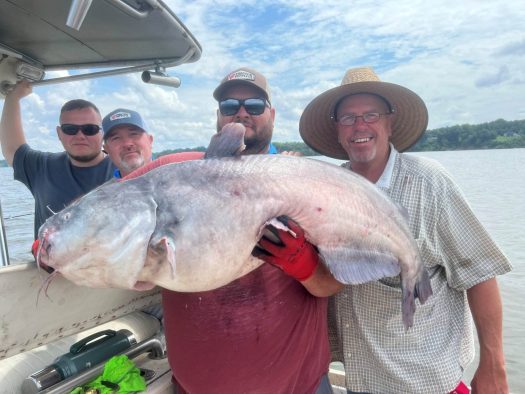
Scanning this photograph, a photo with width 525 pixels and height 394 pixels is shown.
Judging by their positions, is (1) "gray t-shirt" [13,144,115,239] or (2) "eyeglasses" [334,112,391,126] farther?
(1) "gray t-shirt" [13,144,115,239]

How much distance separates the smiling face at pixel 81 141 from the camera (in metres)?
3.96

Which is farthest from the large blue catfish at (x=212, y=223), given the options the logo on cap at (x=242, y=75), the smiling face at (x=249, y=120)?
the logo on cap at (x=242, y=75)

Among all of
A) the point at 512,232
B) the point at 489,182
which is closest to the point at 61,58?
the point at 512,232

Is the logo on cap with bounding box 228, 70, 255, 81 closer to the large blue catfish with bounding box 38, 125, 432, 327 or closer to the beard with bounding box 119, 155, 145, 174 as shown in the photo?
the large blue catfish with bounding box 38, 125, 432, 327

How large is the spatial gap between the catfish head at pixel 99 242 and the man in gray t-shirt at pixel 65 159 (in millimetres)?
2591

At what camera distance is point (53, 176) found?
4.05 m

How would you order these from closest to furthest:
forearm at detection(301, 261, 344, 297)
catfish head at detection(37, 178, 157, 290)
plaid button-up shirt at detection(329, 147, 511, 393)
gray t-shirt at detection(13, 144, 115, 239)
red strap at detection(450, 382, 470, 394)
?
catfish head at detection(37, 178, 157, 290)
forearm at detection(301, 261, 344, 297)
plaid button-up shirt at detection(329, 147, 511, 393)
red strap at detection(450, 382, 470, 394)
gray t-shirt at detection(13, 144, 115, 239)

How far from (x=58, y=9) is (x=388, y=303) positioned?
3.03 metres

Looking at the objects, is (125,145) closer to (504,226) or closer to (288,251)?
(288,251)

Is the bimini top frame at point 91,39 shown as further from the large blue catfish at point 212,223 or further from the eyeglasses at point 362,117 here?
the eyeglasses at point 362,117

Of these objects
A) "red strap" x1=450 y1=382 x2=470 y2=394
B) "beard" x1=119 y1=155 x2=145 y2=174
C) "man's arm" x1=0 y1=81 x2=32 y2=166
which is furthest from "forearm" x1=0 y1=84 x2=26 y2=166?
"red strap" x1=450 y1=382 x2=470 y2=394

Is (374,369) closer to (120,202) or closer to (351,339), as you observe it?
(351,339)

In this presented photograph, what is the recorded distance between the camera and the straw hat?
2.70 meters

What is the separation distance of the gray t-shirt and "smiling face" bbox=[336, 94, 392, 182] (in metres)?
2.39
